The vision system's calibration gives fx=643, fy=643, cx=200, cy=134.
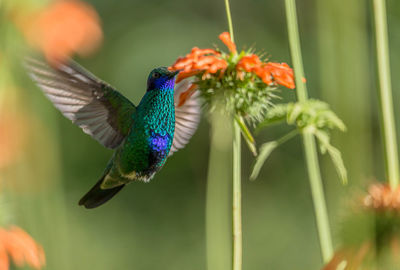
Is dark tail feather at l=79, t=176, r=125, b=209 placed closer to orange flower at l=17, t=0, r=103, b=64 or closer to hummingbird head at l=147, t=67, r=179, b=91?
hummingbird head at l=147, t=67, r=179, b=91

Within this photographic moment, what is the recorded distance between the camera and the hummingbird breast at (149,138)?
1936mm

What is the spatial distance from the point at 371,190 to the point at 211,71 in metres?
0.55

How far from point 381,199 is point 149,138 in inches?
28.6

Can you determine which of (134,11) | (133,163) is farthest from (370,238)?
(134,11)

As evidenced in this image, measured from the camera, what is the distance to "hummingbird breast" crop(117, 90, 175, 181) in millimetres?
1936

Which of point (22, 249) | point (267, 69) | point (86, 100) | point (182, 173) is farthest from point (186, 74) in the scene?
point (182, 173)

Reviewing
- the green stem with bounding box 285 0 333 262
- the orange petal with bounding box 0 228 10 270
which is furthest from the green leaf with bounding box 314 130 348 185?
the orange petal with bounding box 0 228 10 270

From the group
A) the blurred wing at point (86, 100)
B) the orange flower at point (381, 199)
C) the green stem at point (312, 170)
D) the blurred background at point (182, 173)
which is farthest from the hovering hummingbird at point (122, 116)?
the blurred background at point (182, 173)

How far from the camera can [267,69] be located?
1.73 meters

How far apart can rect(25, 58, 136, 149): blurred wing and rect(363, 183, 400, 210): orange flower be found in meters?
0.82

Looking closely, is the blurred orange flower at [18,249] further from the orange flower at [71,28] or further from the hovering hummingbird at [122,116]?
the orange flower at [71,28]

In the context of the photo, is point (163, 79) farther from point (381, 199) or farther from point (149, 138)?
point (381, 199)

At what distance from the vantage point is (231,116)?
1708 millimetres

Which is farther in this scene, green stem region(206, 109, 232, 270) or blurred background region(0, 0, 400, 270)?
blurred background region(0, 0, 400, 270)
